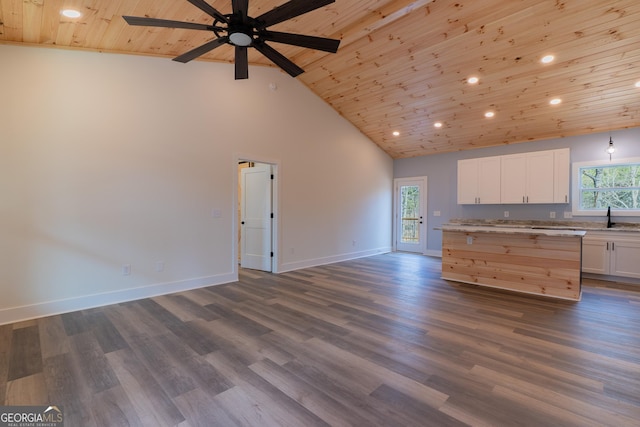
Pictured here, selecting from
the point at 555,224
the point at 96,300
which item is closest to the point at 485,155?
the point at 555,224

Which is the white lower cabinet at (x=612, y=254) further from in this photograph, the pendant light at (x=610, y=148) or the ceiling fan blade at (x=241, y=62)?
the ceiling fan blade at (x=241, y=62)

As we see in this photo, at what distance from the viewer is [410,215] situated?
822 centimetres

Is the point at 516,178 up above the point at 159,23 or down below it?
below

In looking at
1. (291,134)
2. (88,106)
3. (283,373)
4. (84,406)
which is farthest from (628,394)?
(88,106)

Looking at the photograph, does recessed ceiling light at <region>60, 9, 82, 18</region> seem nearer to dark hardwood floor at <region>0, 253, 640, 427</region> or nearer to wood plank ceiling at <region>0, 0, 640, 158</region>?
wood plank ceiling at <region>0, 0, 640, 158</region>

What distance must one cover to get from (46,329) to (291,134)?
4454 mm

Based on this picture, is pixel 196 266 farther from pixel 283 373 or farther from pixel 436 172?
pixel 436 172

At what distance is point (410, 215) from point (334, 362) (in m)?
6.47

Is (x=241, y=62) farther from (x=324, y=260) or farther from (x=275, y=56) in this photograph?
(x=324, y=260)

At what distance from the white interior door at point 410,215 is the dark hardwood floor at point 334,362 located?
4.04 metres

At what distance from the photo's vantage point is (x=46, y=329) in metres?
2.98

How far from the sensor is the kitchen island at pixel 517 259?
3.91 metres

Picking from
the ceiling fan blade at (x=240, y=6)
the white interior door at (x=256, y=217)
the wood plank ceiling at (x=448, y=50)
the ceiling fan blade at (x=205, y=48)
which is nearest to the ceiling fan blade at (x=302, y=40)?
the ceiling fan blade at (x=240, y=6)

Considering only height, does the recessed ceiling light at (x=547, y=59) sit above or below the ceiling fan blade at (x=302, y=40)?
above
